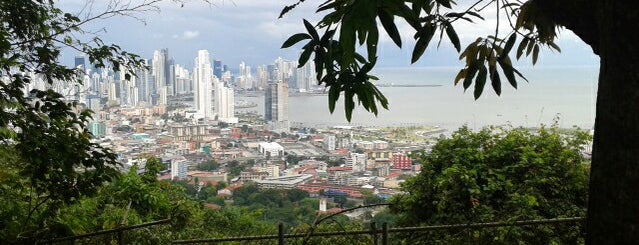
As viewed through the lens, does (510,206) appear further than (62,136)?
Yes

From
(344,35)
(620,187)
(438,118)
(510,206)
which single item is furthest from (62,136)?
(438,118)

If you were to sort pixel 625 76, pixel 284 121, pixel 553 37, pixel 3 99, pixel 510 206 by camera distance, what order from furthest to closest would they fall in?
pixel 284 121 → pixel 510 206 → pixel 3 99 → pixel 553 37 → pixel 625 76

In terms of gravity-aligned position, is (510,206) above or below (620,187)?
below

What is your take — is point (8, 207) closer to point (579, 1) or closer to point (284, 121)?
point (579, 1)

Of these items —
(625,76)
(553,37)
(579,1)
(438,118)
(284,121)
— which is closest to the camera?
(625,76)

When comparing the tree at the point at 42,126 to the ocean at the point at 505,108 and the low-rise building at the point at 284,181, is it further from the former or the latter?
the low-rise building at the point at 284,181

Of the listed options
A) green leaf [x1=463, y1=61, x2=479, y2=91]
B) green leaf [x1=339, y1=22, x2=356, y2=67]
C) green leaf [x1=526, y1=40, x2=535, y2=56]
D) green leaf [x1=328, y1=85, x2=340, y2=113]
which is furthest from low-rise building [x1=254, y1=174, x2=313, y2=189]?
green leaf [x1=339, y1=22, x2=356, y2=67]

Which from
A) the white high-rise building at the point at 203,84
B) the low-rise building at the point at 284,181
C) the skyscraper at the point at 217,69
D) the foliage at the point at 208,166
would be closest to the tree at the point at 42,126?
the low-rise building at the point at 284,181

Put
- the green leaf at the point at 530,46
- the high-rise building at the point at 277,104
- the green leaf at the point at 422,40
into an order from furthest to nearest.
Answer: the high-rise building at the point at 277,104 → the green leaf at the point at 530,46 → the green leaf at the point at 422,40
